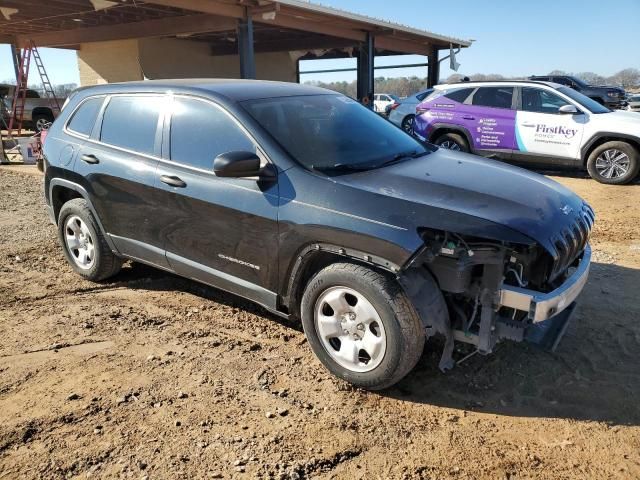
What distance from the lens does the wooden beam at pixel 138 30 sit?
1448 cm

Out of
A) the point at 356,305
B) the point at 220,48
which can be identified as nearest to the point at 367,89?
the point at 220,48

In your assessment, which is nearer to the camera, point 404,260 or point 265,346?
point 404,260

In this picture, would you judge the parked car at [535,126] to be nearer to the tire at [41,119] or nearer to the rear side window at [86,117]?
the rear side window at [86,117]

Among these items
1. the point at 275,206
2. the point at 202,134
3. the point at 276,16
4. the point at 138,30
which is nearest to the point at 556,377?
the point at 275,206

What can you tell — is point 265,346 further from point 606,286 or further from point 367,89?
point 367,89

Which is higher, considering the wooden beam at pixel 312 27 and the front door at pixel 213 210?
the wooden beam at pixel 312 27

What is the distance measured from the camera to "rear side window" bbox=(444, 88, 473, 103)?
33.9 ft

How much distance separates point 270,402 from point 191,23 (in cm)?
1413

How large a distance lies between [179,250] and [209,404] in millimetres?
1356

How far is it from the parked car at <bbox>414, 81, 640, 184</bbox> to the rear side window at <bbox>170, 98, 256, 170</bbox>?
656 centimetres

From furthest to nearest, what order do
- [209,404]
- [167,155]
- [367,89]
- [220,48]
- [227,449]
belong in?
[220,48]
[367,89]
[167,155]
[209,404]
[227,449]

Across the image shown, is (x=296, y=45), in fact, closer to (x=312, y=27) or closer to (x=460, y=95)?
(x=312, y=27)

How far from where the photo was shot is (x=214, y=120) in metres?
3.75

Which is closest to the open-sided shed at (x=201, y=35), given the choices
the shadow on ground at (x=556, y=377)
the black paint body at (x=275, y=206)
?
the black paint body at (x=275, y=206)
